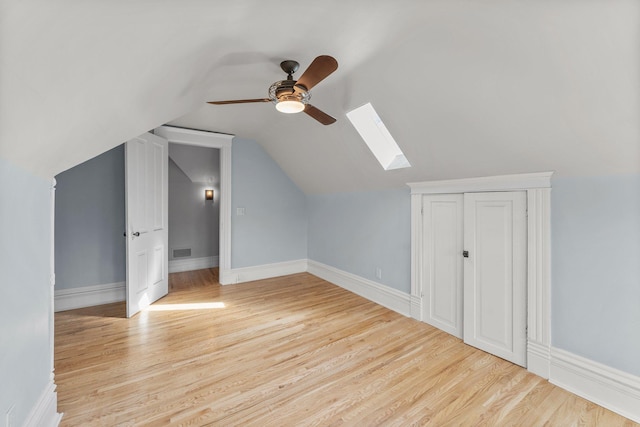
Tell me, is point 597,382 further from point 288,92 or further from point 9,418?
point 9,418

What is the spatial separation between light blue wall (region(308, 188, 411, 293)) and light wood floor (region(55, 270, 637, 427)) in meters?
0.64

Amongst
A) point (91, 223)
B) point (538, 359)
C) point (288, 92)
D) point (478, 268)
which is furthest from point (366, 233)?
point (91, 223)

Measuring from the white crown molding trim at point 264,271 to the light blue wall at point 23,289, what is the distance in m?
2.74

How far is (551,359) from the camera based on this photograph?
1961mm

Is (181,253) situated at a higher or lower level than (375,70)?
lower

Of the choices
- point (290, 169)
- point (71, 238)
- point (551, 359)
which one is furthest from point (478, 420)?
point (71, 238)

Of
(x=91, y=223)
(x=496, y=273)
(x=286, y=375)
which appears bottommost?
(x=286, y=375)

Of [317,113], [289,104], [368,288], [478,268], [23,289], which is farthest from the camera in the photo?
[368,288]

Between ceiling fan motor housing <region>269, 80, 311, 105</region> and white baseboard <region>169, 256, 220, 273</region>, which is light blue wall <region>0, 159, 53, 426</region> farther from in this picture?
white baseboard <region>169, 256, 220, 273</region>

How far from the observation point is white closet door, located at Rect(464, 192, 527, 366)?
2.16 m

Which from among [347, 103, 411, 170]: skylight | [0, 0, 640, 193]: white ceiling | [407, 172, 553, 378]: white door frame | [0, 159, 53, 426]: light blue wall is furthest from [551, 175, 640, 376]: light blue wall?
[0, 159, 53, 426]: light blue wall

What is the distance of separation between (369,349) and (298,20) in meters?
2.52

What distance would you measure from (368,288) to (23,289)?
3222 millimetres

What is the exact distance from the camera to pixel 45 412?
141 centimetres
